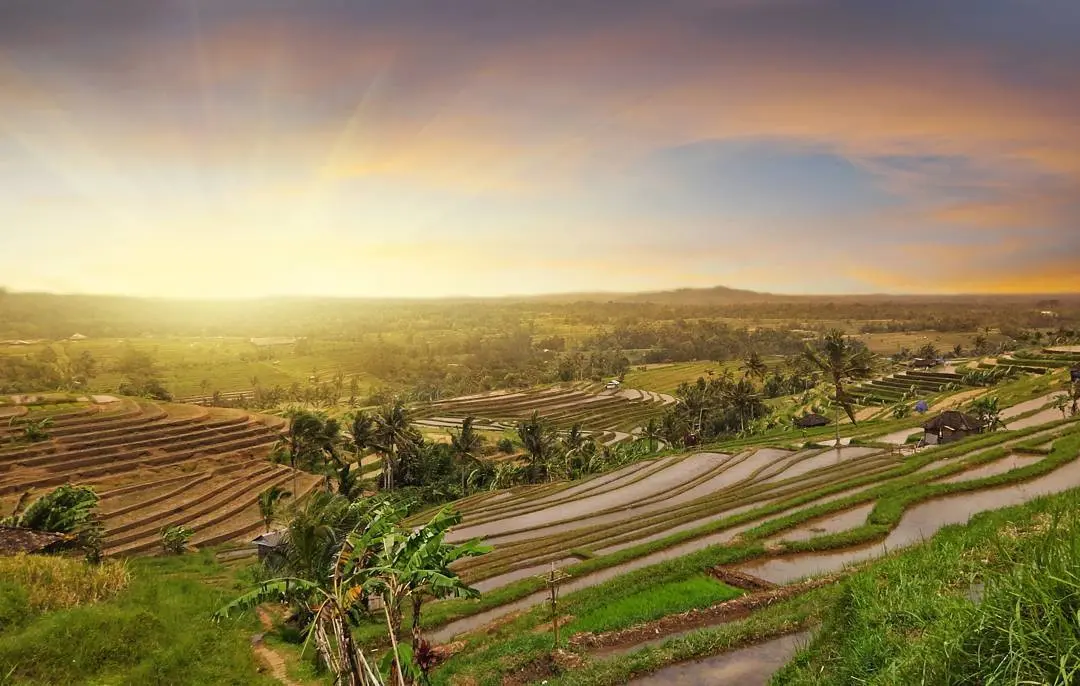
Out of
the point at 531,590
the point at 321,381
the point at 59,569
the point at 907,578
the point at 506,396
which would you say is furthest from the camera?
the point at 321,381

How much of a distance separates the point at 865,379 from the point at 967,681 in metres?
102

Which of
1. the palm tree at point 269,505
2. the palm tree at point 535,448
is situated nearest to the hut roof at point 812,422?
the palm tree at point 535,448

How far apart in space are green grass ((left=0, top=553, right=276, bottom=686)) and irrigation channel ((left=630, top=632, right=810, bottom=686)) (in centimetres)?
925

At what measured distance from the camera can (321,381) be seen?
14425 centimetres

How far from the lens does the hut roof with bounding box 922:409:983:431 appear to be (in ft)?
130

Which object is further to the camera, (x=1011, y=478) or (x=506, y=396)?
(x=506, y=396)

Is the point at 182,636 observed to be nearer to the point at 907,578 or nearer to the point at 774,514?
the point at 907,578

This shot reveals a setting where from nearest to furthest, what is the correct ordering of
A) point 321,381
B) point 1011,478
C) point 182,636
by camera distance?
point 182,636
point 1011,478
point 321,381

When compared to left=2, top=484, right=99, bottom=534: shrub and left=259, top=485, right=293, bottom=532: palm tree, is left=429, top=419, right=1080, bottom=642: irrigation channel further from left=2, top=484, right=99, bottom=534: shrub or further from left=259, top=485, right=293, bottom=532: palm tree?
left=2, top=484, right=99, bottom=534: shrub

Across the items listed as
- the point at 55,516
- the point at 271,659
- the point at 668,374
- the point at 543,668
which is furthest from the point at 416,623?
the point at 668,374

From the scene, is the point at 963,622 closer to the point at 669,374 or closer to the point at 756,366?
the point at 756,366

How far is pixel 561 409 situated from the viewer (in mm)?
Answer: 100062

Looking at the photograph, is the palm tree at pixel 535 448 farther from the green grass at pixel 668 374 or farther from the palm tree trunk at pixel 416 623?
the green grass at pixel 668 374

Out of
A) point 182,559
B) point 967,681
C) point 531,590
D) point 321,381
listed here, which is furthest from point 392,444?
point 321,381
